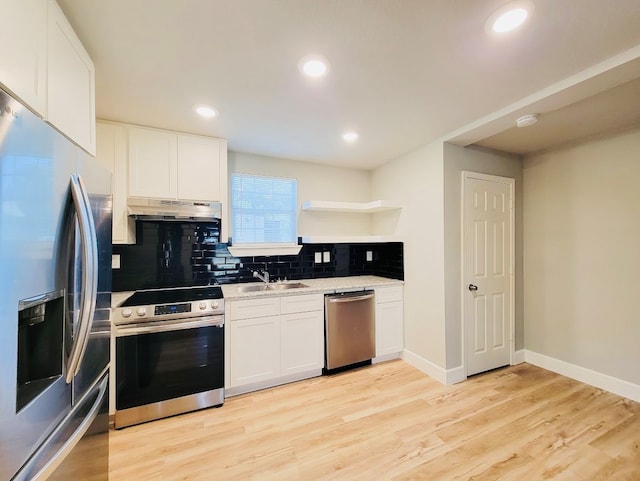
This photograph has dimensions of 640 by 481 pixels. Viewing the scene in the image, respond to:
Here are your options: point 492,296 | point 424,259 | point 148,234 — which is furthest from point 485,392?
point 148,234

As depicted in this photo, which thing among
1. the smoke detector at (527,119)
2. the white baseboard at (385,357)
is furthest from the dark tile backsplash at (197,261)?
the smoke detector at (527,119)

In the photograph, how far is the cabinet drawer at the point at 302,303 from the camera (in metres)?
2.67

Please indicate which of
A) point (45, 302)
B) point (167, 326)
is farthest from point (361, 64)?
point (167, 326)

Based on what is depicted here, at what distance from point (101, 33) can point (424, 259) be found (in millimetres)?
3014

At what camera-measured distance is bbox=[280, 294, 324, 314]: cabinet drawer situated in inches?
105

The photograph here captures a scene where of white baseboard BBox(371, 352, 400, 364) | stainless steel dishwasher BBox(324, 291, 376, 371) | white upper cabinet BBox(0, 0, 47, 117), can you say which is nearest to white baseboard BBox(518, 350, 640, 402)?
white baseboard BBox(371, 352, 400, 364)

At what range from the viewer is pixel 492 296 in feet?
9.76

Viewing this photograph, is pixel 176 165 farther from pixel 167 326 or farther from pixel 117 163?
pixel 167 326

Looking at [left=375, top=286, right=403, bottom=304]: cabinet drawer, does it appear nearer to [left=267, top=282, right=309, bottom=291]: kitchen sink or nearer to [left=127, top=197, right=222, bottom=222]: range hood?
[left=267, top=282, right=309, bottom=291]: kitchen sink

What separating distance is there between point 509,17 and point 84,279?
6.97 feet

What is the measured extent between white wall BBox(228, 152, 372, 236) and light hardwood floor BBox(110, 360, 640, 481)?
1.93 metres

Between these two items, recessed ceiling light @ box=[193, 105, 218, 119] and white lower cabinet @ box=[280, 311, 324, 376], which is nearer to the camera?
recessed ceiling light @ box=[193, 105, 218, 119]

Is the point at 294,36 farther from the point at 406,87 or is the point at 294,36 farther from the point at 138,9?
the point at 406,87

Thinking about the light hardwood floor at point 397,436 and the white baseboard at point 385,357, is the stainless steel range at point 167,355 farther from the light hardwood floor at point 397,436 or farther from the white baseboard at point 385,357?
the white baseboard at point 385,357
